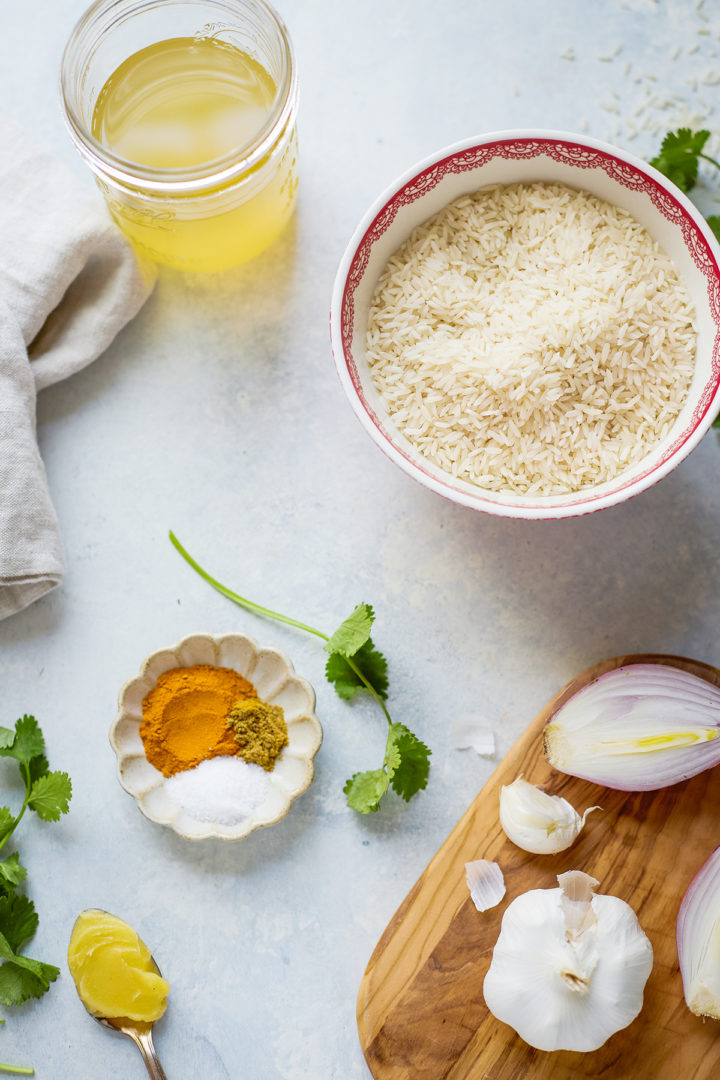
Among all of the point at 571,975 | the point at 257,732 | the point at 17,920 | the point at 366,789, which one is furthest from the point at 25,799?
the point at 571,975

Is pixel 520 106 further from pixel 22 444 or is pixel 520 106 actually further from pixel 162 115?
pixel 22 444

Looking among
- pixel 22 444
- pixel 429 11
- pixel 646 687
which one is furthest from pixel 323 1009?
pixel 429 11

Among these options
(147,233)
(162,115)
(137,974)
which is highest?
(162,115)

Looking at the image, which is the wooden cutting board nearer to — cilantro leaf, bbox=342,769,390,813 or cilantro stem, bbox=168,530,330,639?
cilantro leaf, bbox=342,769,390,813

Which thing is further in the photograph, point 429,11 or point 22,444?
point 429,11

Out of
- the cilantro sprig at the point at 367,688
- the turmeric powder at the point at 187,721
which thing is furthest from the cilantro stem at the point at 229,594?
the turmeric powder at the point at 187,721

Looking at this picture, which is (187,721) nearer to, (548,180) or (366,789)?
(366,789)

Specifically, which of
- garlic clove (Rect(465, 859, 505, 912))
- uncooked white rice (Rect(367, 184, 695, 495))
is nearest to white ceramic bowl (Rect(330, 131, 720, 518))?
uncooked white rice (Rect(367, 184, 695, 495))

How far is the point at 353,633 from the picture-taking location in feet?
4.36

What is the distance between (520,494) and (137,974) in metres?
0.93

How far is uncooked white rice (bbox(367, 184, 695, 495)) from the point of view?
1201mm

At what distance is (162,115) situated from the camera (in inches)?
50.8

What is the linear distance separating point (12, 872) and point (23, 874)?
19 millimetres

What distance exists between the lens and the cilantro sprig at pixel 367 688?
131 centimetres
